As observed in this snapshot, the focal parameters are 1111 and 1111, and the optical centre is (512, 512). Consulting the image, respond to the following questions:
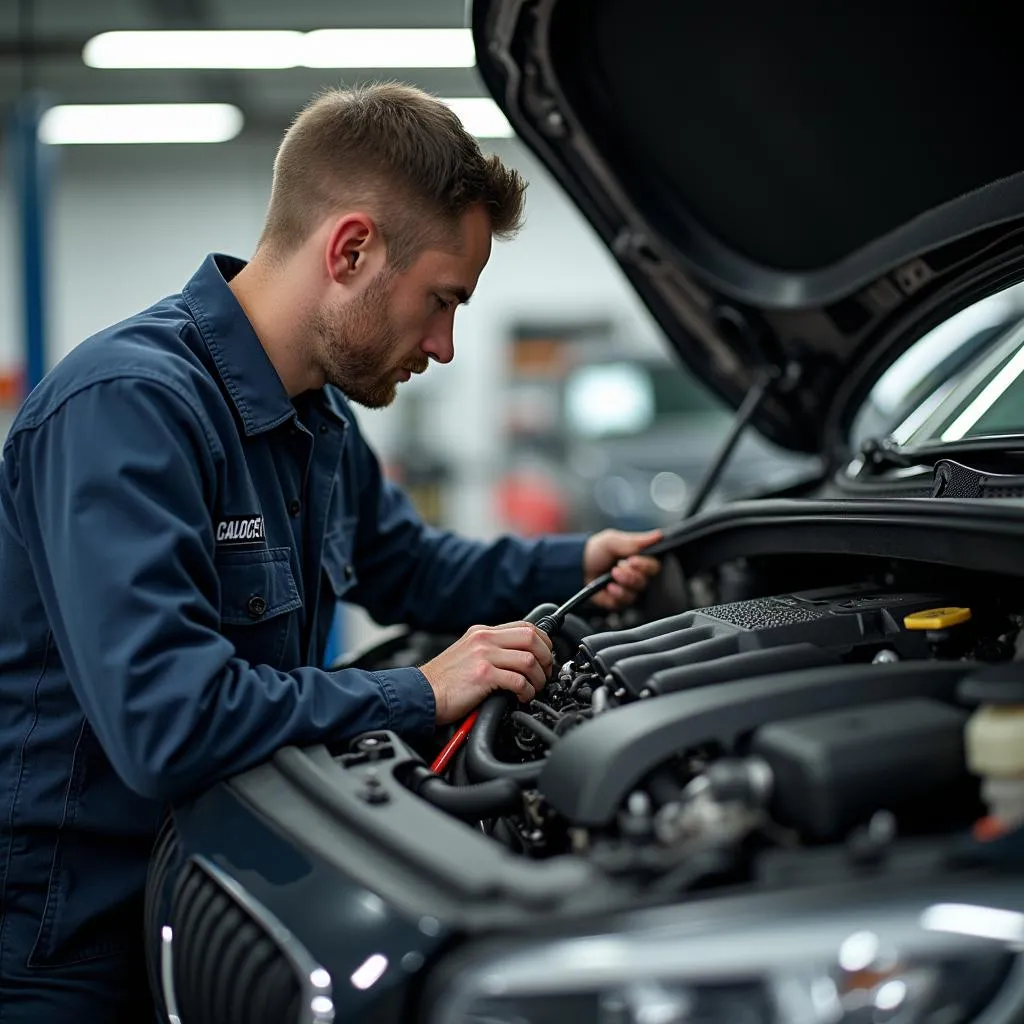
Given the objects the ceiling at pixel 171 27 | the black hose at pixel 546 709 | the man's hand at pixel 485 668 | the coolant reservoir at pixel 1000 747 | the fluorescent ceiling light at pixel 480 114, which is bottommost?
the coolant reservoir at pixel 1000 747

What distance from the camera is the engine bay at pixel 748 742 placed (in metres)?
0.90

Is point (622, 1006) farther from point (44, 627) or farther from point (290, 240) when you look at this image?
point (290, 240)

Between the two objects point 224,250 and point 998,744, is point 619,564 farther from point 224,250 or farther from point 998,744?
point 224,250

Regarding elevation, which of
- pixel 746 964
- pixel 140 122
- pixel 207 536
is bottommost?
pixel 746 964

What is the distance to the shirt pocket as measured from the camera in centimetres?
136

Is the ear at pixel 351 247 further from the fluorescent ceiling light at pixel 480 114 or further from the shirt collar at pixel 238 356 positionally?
the fluorescent ceiling light at pixel 480 114

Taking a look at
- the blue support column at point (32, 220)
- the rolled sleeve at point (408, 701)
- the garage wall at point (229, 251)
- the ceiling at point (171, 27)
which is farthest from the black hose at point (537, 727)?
the garage wall at point (229, 251)

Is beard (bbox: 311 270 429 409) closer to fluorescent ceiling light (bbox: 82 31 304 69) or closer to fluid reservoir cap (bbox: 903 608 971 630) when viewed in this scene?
fluid reservoir cap (bbox: 903 608 971 630)

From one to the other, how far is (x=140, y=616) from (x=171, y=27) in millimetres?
5874

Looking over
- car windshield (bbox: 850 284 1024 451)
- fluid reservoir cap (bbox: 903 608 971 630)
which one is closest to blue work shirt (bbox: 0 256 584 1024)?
fluid reservoir cap (bbox: 903 608 971 630)

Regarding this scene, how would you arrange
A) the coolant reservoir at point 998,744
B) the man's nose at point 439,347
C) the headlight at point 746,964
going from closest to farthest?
1. the headlight at point 746,964
2. the coolant reservoir at point 998,744
3. the man's nose at point 439,347

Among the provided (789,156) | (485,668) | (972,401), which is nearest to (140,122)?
(789,156)

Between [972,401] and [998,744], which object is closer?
[998,744]

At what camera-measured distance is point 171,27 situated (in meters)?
6.09
